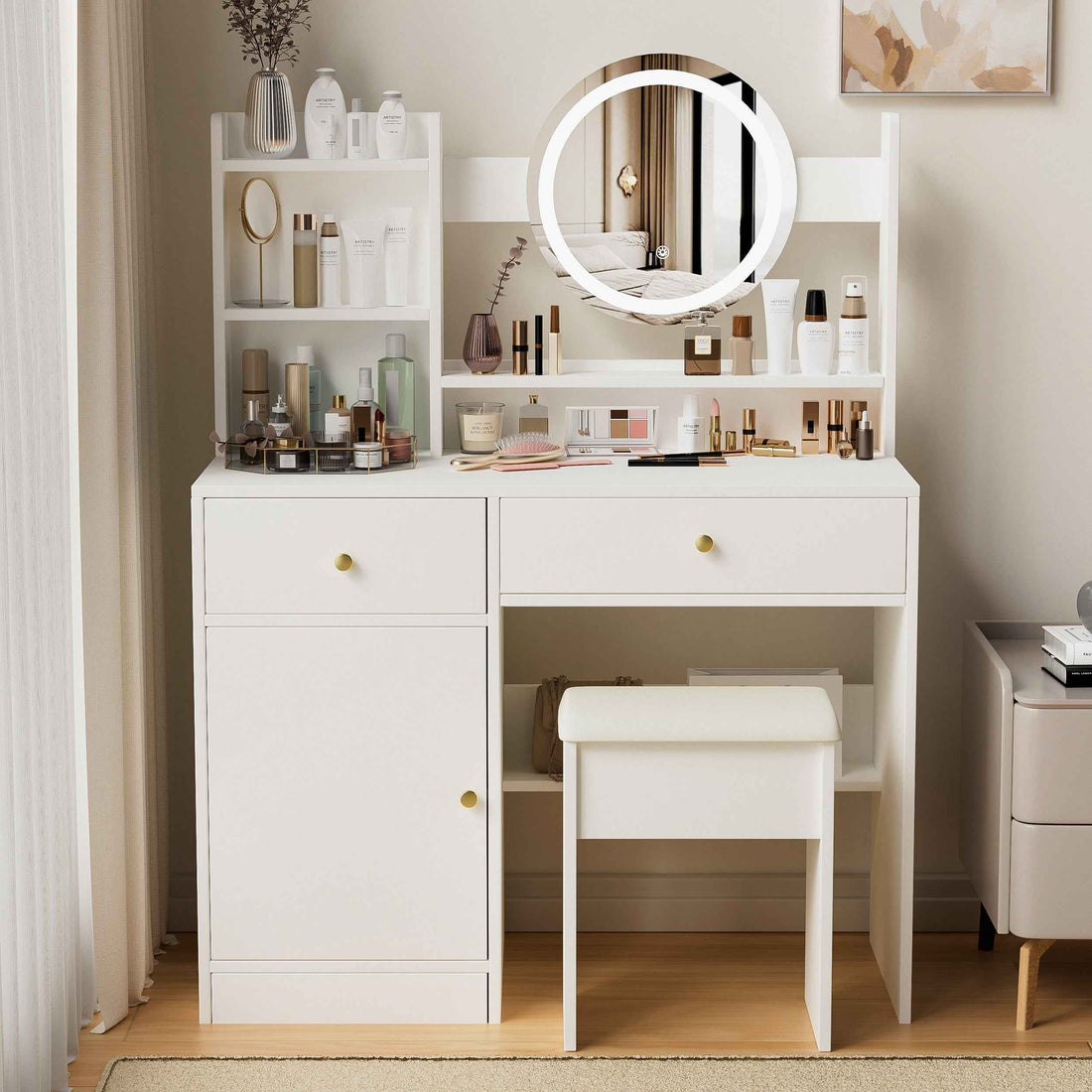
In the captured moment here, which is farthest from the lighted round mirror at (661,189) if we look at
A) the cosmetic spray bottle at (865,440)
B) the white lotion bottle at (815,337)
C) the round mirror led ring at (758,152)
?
the cosmetic spray bottle at (865,440)

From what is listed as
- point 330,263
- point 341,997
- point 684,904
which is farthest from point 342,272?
point 684,904

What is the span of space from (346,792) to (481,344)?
85cm

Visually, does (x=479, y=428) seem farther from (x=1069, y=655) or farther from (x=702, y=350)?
(x=1069, y=655)

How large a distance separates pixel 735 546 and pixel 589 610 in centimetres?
56

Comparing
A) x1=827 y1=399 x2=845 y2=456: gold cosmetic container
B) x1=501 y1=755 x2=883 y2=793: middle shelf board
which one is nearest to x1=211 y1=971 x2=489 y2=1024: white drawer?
x1=501 y1=755 x2=883 y2=793: middle shelf board

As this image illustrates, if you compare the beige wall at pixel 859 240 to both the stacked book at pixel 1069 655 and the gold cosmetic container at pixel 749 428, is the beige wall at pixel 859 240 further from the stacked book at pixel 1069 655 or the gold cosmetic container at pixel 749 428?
the stacked book at pixel 1069 655

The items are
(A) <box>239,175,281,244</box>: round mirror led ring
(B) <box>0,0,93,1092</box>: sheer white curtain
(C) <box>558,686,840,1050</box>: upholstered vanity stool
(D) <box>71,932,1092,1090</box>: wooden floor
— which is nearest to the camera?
(B) <box>0,0,93,1092</box>: sheer white curtain

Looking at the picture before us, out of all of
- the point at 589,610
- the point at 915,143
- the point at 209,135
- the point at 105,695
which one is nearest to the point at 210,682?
the point at 105,695

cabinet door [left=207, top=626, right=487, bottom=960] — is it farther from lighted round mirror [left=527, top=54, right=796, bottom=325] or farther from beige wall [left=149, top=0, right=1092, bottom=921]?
lighted round mirror [left=527, top=54, right=796, bottom=325]

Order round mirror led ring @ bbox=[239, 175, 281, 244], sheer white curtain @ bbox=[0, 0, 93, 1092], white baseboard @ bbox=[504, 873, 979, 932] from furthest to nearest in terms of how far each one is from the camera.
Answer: white baseboard @ bbox=[504, 873, 979, 932] → round mirror led ring @ bbox=[239, 175, 281, 244] → sheer white curtain @ bbox=[0, 0, 93, 1092]

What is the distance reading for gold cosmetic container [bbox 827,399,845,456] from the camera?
2.60 meters

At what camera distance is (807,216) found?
2557 mm

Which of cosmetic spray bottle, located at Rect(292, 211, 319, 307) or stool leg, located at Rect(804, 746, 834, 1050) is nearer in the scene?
stool leg, located at Rect(804, 746, 834, 1050)

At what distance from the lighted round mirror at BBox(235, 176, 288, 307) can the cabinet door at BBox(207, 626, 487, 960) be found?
0.73 meters
